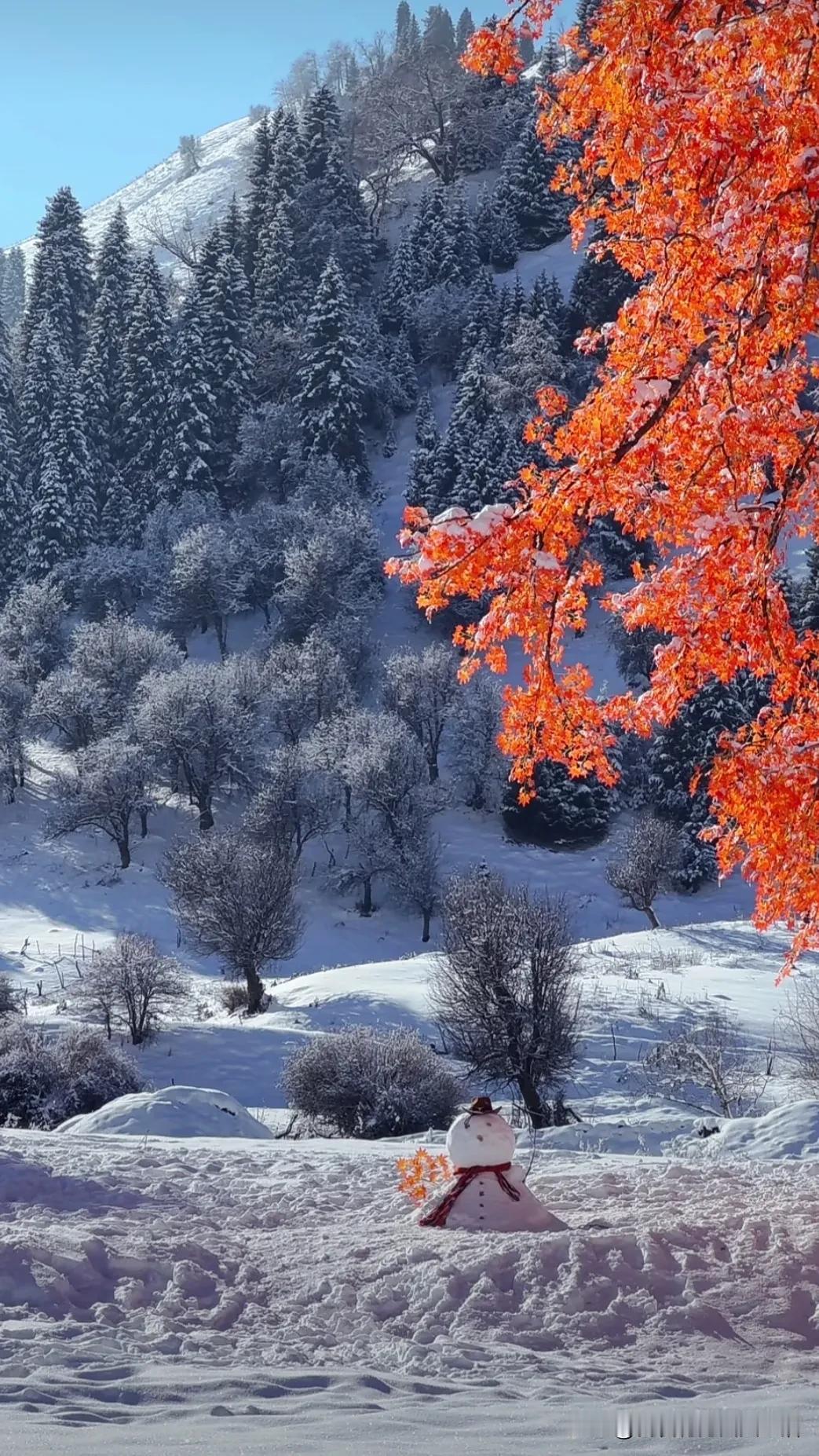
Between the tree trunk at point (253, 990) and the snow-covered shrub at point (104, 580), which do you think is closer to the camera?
the tree trunk at point (253, 990)

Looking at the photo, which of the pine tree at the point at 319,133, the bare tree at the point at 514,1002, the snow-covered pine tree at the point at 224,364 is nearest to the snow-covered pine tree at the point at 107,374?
the snow-covered pine tree at the point at 224,364

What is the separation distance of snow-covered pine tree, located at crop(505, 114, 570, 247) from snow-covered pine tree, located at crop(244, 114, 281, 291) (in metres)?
16.0

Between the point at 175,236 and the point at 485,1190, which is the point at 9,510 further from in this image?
the point at 175,236

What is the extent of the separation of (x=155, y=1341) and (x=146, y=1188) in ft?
9.67

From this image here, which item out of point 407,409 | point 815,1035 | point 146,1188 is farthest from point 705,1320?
point 407,409

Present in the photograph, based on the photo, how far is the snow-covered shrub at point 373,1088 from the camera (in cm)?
1789

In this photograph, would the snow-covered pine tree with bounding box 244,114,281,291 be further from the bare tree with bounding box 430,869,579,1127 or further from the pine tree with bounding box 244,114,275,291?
the bare tree with bounding box 430,869,579,1127

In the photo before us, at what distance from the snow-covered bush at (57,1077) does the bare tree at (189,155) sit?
146326 millimetres

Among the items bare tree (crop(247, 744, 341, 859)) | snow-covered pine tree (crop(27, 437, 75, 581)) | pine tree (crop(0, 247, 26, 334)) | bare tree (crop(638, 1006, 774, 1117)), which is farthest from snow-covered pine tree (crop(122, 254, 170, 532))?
pine tree (crop(0, 247, 26, 334))

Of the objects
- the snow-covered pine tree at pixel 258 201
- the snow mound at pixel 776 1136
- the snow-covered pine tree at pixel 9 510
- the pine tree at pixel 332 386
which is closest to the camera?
the snow mound at pixel 776 1136

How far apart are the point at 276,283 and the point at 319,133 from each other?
53.6ft

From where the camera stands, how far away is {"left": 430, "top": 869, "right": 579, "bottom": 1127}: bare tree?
19.0 m

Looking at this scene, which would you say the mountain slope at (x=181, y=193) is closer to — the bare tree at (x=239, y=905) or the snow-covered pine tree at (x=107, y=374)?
the snow-covered pine tree at (x=107, y=374)

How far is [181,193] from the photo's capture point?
13612 centimetres
